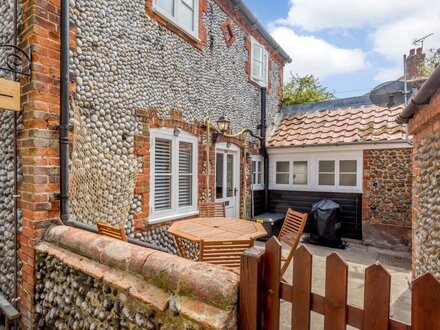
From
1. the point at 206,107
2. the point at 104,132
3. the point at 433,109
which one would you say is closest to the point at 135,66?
the point at 104,132

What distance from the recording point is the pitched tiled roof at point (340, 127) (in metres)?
7.01

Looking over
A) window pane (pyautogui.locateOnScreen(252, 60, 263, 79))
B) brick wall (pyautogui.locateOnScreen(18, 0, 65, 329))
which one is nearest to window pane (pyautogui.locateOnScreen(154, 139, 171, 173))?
brick wall (pyautogui.locateOnScreen(18, 0, 65, 329))

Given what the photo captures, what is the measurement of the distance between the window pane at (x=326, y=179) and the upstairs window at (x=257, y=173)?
1872 mm

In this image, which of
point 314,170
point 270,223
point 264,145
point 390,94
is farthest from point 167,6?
point 314,170

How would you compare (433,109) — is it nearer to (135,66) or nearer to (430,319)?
(430,319)

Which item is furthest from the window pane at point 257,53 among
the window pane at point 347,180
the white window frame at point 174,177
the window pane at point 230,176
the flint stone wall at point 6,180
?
the flint stone wall at point 6,180

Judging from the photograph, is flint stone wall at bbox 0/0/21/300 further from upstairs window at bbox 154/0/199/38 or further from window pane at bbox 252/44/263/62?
window pane at bbox 252/44/263/62

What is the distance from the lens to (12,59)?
9.87ft

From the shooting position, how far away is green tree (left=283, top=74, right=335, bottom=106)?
40.9 feet

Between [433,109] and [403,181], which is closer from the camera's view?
[433,109]

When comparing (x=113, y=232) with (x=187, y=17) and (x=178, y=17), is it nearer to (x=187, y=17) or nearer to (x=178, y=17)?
(x=178, y=17)

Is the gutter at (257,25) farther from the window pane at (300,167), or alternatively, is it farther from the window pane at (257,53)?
the window pane at (300,167)

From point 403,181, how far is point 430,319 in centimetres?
696

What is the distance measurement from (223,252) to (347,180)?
574 cm
